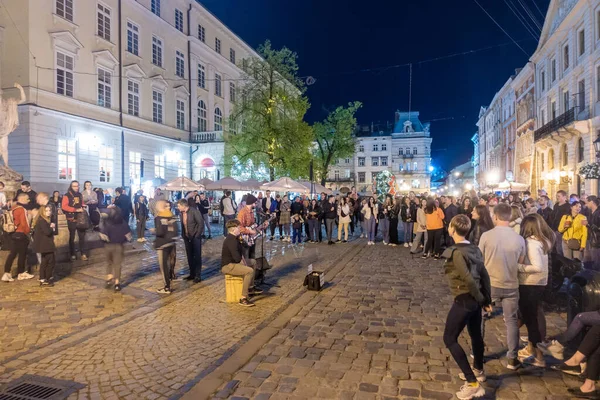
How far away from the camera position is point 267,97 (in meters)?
28.8

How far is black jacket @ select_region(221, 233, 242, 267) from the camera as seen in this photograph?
7457mm

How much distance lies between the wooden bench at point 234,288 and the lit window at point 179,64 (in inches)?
1293

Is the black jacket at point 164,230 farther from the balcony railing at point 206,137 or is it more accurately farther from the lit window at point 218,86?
the lit window at point 218,86

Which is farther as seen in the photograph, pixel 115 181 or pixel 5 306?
pixel 115 181

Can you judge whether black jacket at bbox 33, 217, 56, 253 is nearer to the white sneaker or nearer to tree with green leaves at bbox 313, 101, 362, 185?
the white sneaker

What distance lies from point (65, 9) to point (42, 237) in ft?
73.7

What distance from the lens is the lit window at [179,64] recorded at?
3634cm

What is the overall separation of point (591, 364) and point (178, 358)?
454 cm

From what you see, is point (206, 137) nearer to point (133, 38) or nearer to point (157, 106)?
point (157, 106)

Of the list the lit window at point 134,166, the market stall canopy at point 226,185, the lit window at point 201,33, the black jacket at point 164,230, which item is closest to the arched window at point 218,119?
the lit window at point 201,33

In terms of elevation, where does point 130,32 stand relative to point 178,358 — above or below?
above

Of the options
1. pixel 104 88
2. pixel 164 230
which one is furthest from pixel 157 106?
pixel 164 230

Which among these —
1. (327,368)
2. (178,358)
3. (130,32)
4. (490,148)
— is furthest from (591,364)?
(490,148)

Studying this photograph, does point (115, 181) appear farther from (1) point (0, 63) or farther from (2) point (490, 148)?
(2) point (490, 148)
